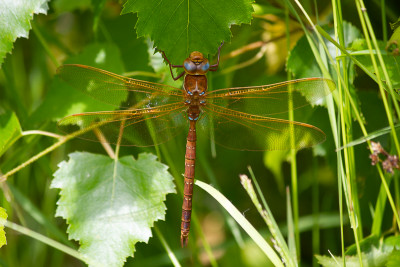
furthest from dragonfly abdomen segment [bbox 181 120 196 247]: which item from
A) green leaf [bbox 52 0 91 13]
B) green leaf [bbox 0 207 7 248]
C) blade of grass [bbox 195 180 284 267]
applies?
green leaf [bbox 52 0 91 13]

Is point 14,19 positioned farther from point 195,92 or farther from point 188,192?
point 188,192

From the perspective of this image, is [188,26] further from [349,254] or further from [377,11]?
[377,11]

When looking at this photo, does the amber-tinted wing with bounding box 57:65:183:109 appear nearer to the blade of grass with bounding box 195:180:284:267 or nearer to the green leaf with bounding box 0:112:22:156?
the green leaf with bounding box 0:112:22:156

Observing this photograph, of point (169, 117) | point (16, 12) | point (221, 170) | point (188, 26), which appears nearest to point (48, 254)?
point (221, 170)

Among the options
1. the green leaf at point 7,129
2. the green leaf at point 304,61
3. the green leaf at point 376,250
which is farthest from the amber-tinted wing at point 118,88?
the green leaf at point 376,250

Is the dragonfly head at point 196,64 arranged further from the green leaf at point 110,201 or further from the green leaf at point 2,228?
the green leaf at point 2,228
